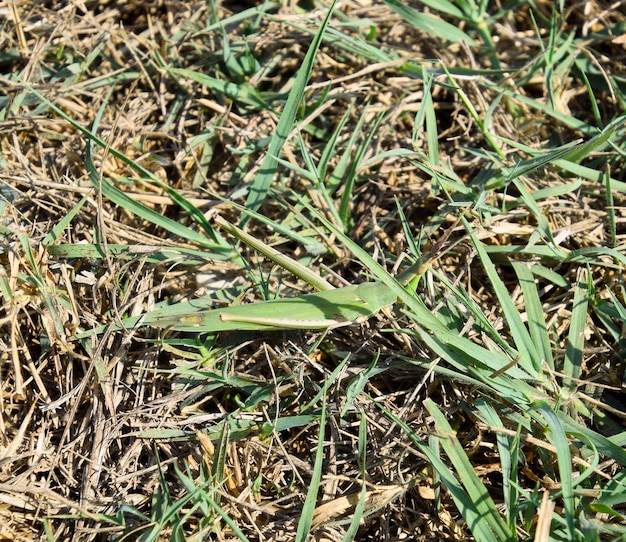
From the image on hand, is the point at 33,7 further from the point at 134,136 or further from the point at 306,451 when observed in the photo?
the point at 306,451

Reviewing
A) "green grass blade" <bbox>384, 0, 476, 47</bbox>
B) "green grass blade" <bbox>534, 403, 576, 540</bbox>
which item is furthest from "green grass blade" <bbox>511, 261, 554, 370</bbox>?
"green grass blade" <bbox>384, 0, 476, 47</bbox>

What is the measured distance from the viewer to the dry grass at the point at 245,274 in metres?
1.46

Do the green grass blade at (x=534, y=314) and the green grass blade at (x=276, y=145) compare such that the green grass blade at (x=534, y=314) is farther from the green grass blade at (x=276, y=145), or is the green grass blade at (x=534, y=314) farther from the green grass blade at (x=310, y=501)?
the green grass blade at (x=276, y=145)

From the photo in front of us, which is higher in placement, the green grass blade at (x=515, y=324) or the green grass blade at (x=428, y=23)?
the green grass blade at (x=428, y=23)

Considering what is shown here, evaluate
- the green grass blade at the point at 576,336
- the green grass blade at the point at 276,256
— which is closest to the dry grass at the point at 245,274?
the green grass blade at the point at 576,336

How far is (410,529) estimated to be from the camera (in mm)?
1456

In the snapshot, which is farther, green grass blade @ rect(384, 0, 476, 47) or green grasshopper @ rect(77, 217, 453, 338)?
green grass blade @ rect(384, 0, 476, 47)

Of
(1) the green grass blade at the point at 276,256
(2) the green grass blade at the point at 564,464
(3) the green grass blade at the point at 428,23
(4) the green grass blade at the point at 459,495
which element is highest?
(3) the green grass blade at the point at 428,23

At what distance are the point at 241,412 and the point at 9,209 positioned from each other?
87 centimetres

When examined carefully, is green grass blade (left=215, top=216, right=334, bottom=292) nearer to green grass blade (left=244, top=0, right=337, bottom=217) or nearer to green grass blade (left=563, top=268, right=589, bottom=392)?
green grass blade (left=244, top=0, right=337, bottom=217)

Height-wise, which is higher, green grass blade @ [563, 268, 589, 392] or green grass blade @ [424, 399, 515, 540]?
green grass blade @ [563, 268, 589, 392]

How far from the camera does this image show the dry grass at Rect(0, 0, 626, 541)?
146 cm

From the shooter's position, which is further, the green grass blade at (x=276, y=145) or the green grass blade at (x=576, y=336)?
the green grass blade at (x=276, y=145)

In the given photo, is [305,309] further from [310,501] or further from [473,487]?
[473,487]
